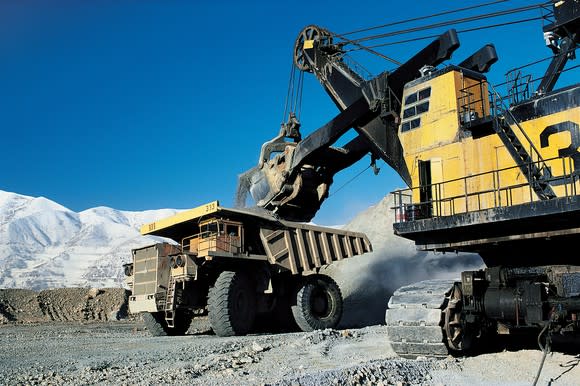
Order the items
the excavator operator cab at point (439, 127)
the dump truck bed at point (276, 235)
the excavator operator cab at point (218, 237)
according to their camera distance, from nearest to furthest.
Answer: the excavator operator cab at point (439, 127), the excavator operator cab at point (218, 237), the dump truck bed at point (276, 235)

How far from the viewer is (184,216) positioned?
16.0 m

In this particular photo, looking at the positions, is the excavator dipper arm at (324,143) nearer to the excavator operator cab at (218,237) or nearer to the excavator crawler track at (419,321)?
the excavator operator cab at (218,237)

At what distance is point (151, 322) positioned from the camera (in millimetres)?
16297

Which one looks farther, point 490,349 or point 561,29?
point 561,29

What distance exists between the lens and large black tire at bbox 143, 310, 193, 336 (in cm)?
1630

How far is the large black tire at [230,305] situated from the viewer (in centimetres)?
1443

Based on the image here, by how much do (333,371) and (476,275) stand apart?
113 inches

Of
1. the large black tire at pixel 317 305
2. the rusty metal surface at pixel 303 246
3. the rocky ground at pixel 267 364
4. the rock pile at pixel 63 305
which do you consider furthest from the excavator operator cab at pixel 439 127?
the rock pile at pixel 63 305

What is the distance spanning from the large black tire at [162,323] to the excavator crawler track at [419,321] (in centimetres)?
879

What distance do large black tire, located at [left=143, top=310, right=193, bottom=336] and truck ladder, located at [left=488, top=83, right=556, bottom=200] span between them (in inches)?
420

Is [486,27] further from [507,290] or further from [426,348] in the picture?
[426,348]

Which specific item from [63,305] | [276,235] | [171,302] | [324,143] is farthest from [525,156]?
[63,305]

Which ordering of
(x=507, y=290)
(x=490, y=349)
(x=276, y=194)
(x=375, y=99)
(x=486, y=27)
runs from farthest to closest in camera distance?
(x=276, y=194) → (x=375, y=99) → (x=486, y=27) → (x=490, y=349) → (x=507, y=290)

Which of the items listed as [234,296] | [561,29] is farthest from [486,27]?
[234,296]
